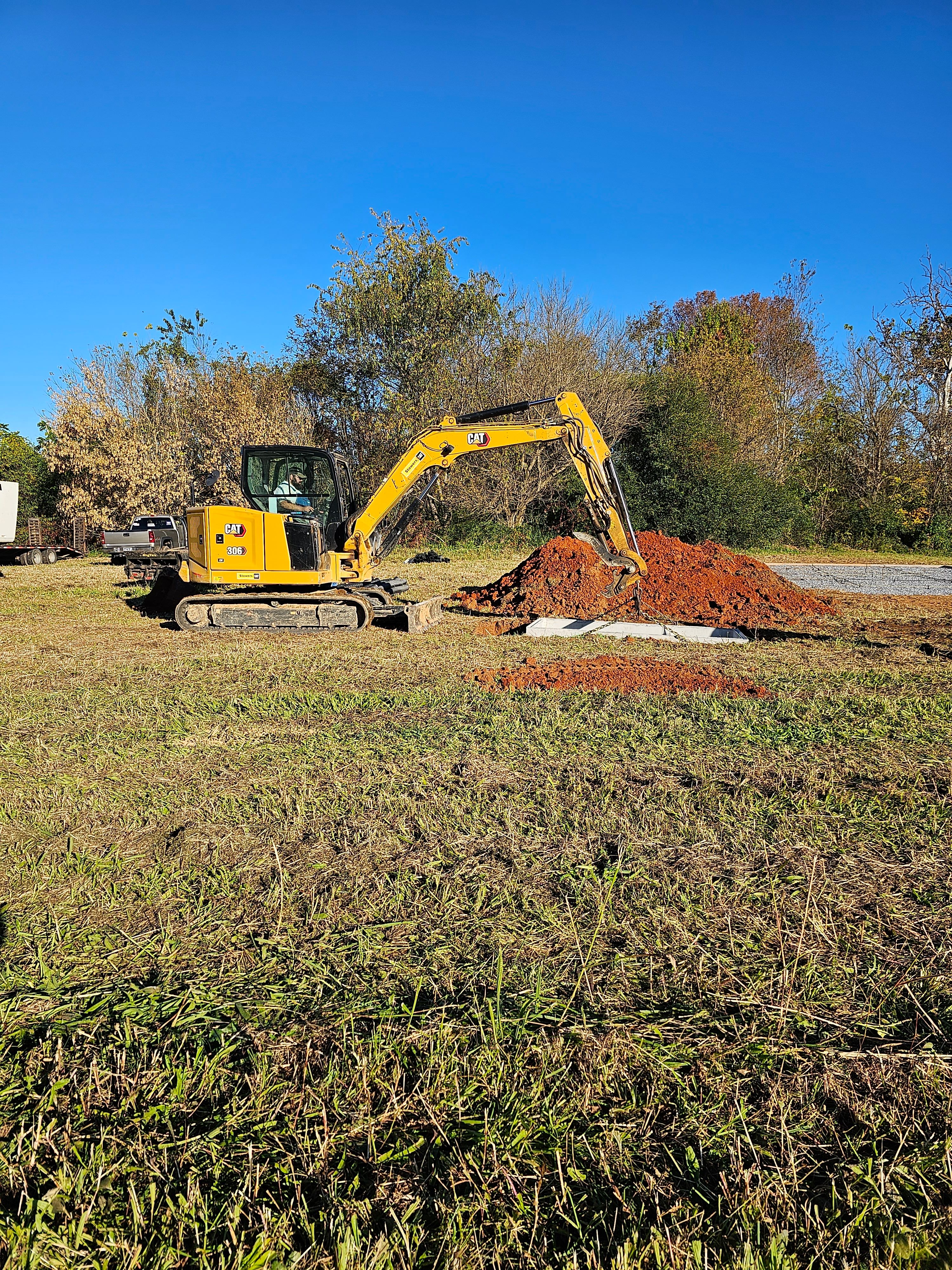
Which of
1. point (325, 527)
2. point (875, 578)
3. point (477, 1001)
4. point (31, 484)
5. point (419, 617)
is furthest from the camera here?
point (31, 484)

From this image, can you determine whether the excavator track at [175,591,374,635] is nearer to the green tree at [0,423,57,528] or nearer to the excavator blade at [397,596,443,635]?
the excavator blade at [397,596,443,635]

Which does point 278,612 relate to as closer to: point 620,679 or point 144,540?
point 620,679

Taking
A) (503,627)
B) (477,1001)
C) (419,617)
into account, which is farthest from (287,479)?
(477,1001)

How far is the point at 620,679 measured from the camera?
7445 millimetres

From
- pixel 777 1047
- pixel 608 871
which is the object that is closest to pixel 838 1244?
pixel 777 1047

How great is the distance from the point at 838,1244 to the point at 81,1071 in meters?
2.08

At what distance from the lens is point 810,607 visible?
1238 cm

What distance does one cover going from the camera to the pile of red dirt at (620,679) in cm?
710

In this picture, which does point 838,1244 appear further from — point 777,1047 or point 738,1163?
point 777,1047

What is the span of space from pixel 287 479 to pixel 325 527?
0.86 meters

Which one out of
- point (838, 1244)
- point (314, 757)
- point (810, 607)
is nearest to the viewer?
point (838, 1244)

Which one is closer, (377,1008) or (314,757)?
(377,1008)

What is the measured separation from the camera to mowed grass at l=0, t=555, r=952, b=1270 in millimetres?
1821

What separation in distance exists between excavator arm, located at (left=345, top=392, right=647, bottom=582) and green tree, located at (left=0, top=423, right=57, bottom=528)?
2378cm
